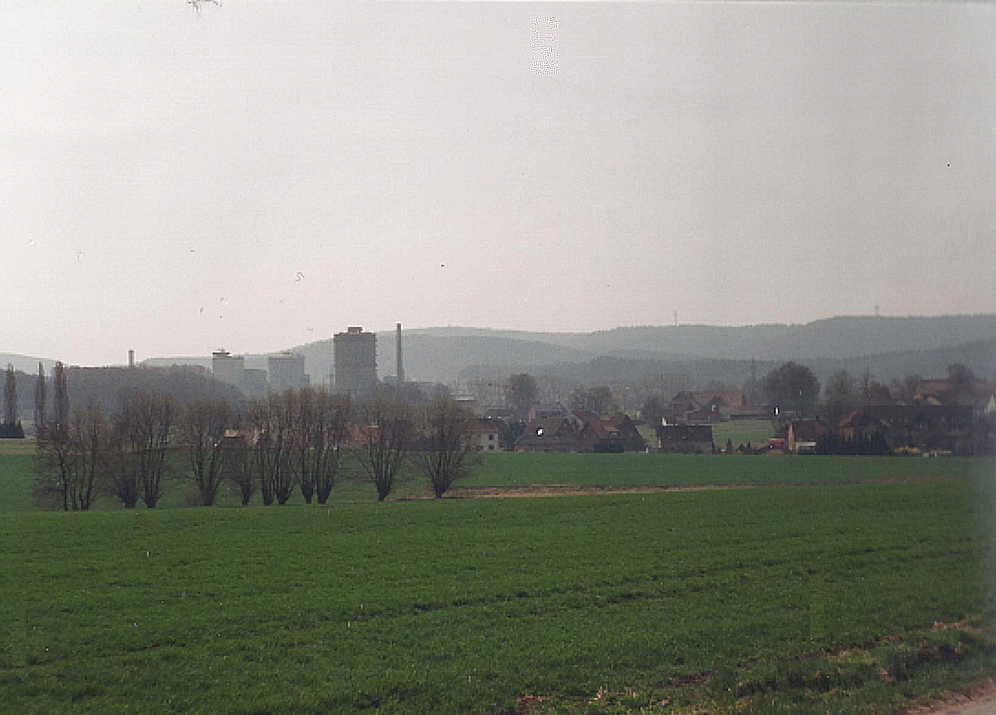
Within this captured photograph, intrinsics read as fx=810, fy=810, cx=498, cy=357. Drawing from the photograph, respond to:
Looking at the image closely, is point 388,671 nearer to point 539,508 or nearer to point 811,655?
point 811,655

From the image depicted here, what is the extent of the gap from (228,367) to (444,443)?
15.6ft

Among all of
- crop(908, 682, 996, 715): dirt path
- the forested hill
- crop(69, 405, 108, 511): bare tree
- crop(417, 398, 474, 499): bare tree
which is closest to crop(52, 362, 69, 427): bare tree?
crop(69, 405, 108, 511): bare tree

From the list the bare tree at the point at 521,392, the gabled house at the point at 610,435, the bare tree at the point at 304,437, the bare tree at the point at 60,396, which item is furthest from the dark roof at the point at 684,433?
the bare tree at the point at 60,396

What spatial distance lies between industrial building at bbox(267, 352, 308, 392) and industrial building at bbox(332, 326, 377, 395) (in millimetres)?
241

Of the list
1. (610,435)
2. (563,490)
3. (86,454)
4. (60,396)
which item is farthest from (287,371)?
(563,490)

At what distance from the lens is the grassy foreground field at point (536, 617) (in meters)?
3.43

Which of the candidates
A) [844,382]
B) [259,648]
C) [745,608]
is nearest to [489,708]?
[259,648]

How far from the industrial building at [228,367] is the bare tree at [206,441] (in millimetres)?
1216

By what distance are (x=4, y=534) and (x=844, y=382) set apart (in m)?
5.52

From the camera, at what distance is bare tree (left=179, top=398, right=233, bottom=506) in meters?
7.18

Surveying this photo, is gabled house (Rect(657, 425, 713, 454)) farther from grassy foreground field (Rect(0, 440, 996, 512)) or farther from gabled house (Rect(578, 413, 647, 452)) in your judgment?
gabled house (Rect(578, 413, 647, 452))

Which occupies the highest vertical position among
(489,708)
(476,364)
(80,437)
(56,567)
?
(476,364)

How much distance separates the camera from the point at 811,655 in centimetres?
379

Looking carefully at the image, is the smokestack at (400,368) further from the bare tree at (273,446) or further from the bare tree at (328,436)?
the bare tree at (273,446)
